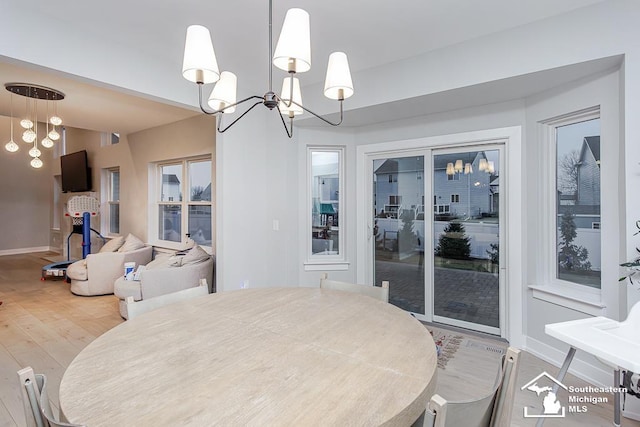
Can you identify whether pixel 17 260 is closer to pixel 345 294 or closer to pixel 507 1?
pixel 345 294

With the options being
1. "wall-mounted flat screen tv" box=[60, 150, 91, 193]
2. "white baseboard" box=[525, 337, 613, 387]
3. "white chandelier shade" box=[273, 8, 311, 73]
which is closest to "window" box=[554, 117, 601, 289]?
"white baseboard" box=[525, 337, 613, 387]

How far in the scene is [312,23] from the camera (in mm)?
2402

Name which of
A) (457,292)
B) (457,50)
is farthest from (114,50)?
(457,292)

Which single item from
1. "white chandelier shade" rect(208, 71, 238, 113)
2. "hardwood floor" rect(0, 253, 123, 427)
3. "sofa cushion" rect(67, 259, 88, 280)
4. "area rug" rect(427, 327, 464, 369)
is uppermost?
"white chandelier shade" rect(208, 71, 238, 113)

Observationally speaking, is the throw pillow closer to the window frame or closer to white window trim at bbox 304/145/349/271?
white window trim at bbox 304/145/349/271

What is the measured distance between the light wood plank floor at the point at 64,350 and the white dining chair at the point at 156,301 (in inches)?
46.1

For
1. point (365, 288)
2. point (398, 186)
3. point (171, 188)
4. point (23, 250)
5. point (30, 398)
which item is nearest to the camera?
point (30, 398)

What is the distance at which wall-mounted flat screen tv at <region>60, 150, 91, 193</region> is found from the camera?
6.80 metres

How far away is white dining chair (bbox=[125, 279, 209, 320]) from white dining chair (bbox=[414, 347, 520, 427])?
144cm

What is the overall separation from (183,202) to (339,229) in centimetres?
257

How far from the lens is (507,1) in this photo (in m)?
2.16

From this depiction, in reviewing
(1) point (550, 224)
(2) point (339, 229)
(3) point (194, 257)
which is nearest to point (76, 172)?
(3) point (194, 257)

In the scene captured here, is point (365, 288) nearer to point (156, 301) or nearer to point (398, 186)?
point (156, 301)

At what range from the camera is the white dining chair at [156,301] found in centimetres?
165
